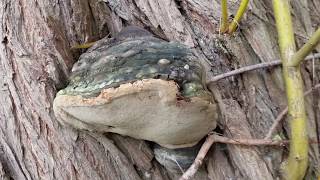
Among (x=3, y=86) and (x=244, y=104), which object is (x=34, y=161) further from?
(x=244, y=104)

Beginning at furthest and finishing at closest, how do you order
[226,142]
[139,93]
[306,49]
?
[226,142], [306,49], [139,93]

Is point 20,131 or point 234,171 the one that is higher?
point 20,131

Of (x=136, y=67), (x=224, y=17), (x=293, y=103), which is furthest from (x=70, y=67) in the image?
(x=293, y=103)

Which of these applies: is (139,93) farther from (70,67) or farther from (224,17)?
(224,17)

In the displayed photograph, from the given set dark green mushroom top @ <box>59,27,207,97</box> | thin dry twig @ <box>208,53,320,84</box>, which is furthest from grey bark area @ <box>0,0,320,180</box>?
dark green mushroom top @ <box>59,27,207,97</box>

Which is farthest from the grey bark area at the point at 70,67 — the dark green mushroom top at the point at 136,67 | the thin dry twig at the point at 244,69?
the dark green mushroom top at the point at 136,67

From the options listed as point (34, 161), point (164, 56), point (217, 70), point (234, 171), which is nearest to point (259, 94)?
point (217, 70)
